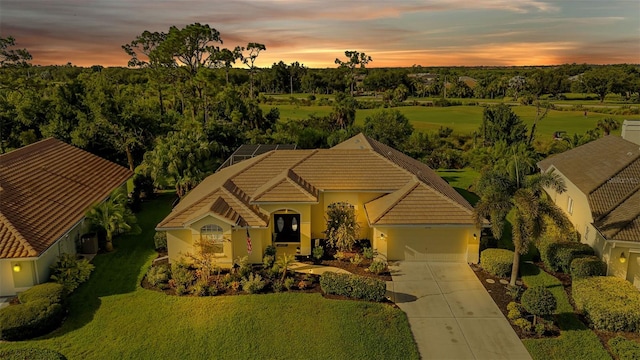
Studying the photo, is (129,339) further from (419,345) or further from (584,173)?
(584,173)

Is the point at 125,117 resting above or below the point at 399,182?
above

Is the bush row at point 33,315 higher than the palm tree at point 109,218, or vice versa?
the palm tree at point 109,218

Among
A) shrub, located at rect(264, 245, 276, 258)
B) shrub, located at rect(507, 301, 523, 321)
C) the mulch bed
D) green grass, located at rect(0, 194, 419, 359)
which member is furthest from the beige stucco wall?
shrub, located at rect(264, 245, 276, 258)

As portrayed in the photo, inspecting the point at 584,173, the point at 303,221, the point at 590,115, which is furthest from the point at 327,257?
the point at 590,115

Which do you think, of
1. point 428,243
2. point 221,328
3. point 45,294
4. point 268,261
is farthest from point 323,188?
point 45,294

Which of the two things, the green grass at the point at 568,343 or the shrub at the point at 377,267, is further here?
the shrub at the point at 377,267

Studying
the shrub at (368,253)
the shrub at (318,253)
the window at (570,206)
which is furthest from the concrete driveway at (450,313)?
the window at (570,206)

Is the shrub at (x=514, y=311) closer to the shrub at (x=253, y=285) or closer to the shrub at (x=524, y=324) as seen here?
the shrub at (x=524, y=324)
